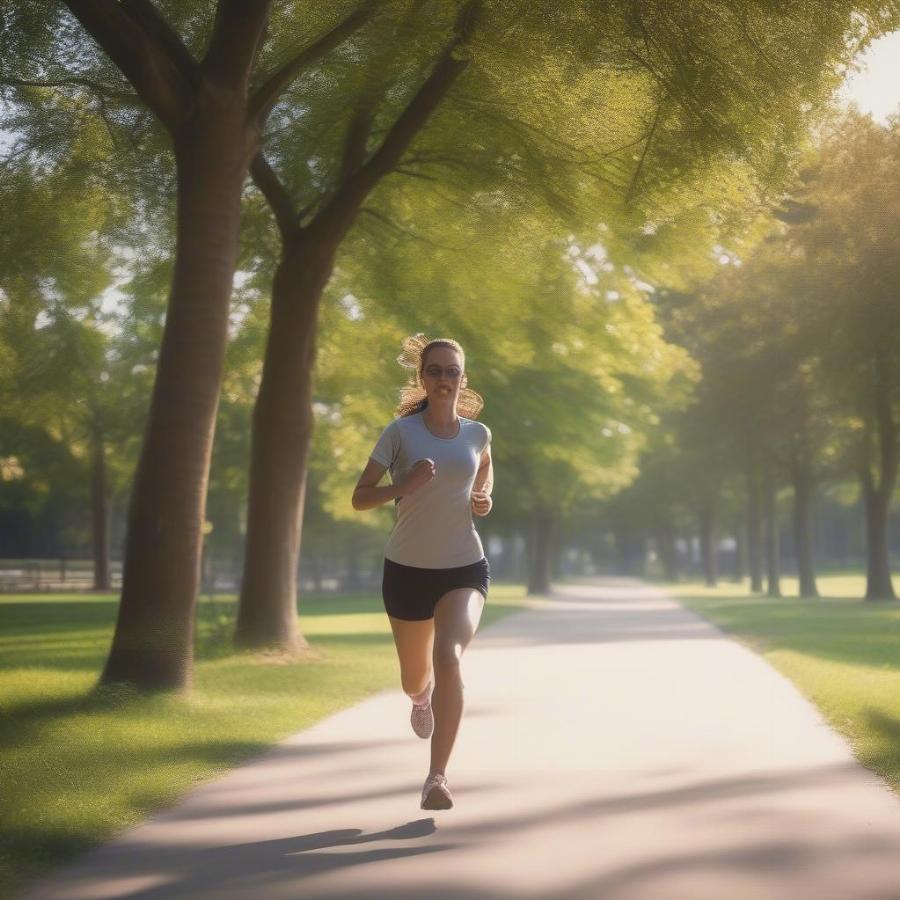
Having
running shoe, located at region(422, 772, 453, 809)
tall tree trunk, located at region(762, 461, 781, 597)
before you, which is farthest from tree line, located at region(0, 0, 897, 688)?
tall tree trunk, located at region(762, 461, 781, 597)

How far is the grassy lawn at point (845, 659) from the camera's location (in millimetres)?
9594

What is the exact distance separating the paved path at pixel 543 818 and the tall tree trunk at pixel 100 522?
3644 cm

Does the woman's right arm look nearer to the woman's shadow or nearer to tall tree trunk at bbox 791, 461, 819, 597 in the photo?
the woman's shadow

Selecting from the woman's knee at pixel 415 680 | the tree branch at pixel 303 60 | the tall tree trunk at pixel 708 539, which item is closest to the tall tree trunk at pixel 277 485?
the tree branch at pixel 303 60

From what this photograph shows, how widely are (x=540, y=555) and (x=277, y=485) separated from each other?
31555 mm

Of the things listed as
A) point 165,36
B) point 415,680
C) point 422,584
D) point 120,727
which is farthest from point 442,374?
point 165,36

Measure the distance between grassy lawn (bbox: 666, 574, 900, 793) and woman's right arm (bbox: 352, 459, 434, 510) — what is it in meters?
2.91

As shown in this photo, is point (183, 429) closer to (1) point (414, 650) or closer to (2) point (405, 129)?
(2) point (405, 129)

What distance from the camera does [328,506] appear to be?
122ft

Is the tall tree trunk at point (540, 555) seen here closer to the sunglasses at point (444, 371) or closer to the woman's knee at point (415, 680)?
the woman's knee at point (415, 680)

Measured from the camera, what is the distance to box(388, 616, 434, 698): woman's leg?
7.24 metres

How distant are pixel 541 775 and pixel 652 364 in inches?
632

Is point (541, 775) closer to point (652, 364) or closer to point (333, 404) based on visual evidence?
point (652, 364)

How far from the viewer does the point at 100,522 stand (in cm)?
4706
